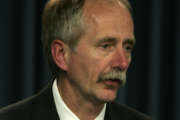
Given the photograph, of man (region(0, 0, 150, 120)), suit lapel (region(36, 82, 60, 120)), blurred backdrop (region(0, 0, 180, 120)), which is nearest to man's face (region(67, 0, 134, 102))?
man (region(0, 0, 150, 120))

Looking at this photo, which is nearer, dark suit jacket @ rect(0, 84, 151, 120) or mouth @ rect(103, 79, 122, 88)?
mouth @ rect(103, 79, 122, 88)

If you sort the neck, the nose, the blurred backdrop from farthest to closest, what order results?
the blurred backdrop → the neck → the nose

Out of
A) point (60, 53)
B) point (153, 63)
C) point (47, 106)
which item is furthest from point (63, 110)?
point (153, 63)

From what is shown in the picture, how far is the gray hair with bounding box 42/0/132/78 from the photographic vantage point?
1407 mm

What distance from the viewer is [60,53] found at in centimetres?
144

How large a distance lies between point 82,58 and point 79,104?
0.51 feet

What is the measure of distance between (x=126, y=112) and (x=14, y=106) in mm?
402

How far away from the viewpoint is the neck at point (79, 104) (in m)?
1.43

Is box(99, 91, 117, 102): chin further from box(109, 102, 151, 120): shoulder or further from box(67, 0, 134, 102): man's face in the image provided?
box(109, 102, 151, 120): shoulder

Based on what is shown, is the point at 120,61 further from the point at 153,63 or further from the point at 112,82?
the point at 153,63

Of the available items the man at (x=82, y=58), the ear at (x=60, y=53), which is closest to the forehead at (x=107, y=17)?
the man at (x=82, y=58)

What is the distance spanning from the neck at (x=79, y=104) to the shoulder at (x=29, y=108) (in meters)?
0.07

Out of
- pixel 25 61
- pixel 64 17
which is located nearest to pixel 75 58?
pixel 64 17

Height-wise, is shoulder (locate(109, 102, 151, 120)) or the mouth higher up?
the mouth
